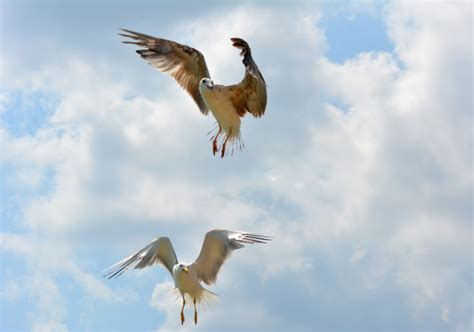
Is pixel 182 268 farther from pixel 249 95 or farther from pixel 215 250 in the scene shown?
pixel 249 95

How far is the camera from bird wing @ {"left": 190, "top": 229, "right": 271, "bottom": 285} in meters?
18.0

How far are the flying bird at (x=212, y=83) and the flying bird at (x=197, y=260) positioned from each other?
2.17 metres

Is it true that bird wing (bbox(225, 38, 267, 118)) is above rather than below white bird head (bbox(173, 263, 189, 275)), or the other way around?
above

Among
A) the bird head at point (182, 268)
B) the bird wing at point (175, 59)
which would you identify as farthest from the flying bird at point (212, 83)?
the bird head at point (182, 268)

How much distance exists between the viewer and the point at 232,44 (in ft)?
56.9

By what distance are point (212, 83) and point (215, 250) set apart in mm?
3795

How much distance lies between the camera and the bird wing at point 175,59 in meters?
20.5

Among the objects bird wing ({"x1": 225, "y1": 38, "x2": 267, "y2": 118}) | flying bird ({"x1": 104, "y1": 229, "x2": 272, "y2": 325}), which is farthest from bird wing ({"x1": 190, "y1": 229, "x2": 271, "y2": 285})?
bird wing ({"x1": 225, "y1": 38, "x2": 267, "y2": 118})

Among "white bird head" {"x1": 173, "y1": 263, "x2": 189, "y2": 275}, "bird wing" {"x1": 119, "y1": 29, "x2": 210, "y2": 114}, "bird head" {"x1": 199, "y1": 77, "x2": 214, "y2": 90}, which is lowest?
"white bird head" {"x1": 173, "y1": 263, "x2": 189, "y2": 275}

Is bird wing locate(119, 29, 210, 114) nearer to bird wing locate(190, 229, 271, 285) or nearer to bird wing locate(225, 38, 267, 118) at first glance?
bird wing locate(225, 38, 267, 118)

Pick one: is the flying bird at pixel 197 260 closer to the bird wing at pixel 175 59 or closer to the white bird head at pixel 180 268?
the white bird head at pixel 180 268

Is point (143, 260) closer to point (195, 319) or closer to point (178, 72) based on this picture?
point (195, 319)

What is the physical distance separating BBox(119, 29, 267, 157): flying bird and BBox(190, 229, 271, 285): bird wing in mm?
2075

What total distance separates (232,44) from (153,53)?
3.87 meters
